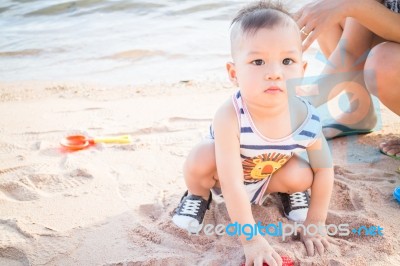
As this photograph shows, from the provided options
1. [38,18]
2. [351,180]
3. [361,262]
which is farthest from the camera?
[38,18]

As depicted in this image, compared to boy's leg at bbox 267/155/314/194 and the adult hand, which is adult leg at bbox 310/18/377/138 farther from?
boy's leg at bbox 267/155/314/194

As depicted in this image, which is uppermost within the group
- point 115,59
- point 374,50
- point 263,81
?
point 263,81

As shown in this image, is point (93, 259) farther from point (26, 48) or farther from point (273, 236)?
point (26, 48)

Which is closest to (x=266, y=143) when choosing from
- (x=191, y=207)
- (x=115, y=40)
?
(x=191, y=207)

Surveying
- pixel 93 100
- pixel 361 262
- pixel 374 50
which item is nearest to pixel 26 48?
pixel 93 100

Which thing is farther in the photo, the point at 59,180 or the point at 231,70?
the point at 59,180

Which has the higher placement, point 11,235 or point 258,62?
point 258,62

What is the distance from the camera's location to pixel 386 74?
2.38 metres

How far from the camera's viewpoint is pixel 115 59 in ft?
16.6

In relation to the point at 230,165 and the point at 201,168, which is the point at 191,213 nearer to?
the point at 201,168

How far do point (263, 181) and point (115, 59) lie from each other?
3.44 m

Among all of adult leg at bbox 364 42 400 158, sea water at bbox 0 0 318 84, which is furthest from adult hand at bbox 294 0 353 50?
sea water at bbox 0 0 318 84

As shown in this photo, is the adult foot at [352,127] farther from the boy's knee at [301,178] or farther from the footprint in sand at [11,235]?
the footprint in sand at [11,235]

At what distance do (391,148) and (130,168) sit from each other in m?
1.47
